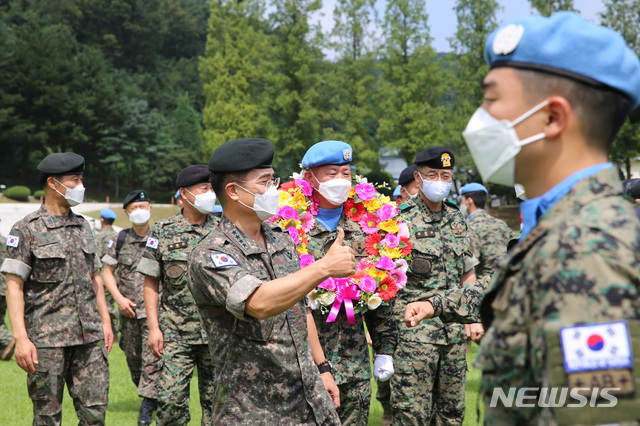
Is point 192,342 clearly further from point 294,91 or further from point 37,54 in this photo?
point 37,54

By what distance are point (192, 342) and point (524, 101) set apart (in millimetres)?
Result: 5038

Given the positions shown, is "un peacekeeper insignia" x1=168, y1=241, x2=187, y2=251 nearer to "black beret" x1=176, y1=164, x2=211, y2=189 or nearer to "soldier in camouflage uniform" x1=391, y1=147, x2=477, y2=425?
"black beret" x1=176, y1=164, x2=211, y2=189

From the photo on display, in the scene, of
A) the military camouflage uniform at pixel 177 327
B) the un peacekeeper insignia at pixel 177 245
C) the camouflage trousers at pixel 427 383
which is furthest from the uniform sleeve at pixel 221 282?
the un peacekeeper insignia at pixel 177 245

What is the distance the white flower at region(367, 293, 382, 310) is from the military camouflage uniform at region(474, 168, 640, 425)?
303 centimetres

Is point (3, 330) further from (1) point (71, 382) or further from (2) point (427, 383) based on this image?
(2) point (427, 383)

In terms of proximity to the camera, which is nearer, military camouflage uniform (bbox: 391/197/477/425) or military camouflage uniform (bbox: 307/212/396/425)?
military camouflage uniform (bbox: 307/212/396/425)

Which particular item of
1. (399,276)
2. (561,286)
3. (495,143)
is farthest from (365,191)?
(561,286)

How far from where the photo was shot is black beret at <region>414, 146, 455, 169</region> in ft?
20.6

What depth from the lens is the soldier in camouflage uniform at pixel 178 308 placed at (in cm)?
601

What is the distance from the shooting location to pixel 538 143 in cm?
180

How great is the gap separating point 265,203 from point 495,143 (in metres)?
1.94

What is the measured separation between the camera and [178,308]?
20.8ft

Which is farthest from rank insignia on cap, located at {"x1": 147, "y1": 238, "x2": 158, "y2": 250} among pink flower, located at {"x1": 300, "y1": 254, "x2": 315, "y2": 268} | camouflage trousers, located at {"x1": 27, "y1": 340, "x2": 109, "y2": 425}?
pink flower, located at {"x1": 300, "y1": 254, "x2": 315, "y2": 268}

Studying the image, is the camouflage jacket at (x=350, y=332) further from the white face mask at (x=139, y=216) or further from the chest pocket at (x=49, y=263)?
the white face mask at (x=139, y=216)
